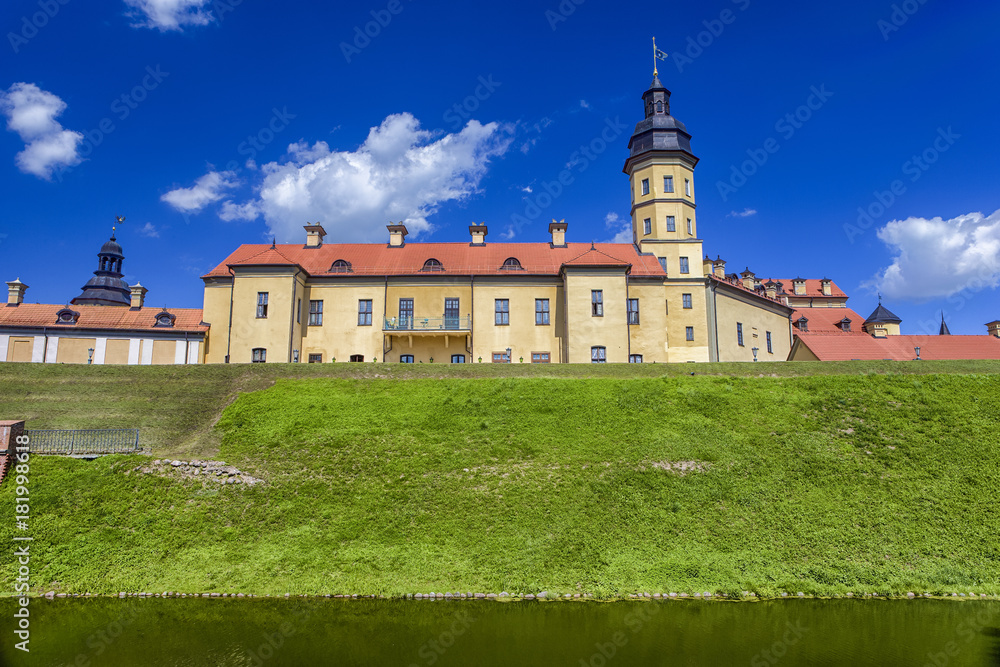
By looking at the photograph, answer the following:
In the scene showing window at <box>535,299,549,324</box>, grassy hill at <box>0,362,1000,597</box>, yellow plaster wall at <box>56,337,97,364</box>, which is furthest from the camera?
window at <box>535,299,549,324</box>

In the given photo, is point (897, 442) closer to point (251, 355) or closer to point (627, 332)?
point (627, 332)

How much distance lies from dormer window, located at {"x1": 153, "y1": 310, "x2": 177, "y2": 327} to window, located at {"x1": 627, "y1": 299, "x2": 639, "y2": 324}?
2938 cm

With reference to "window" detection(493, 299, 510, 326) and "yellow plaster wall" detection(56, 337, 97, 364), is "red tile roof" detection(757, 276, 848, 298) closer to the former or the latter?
"window" detection(493, 299, 510, 326)

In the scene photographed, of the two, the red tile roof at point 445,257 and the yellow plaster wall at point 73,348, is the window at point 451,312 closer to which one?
the red tile roof at point 445,257

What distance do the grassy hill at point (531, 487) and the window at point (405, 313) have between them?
32.4 ft

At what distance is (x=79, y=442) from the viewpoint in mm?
20531

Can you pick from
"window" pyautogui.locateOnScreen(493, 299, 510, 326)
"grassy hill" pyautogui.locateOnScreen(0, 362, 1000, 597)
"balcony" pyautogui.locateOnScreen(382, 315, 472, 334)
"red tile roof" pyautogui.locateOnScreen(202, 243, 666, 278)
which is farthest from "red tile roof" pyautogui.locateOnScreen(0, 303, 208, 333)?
"window" pyautogui.locateOnScreen(493, 299, 510, 326)

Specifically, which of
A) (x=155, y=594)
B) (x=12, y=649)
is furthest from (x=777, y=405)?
(x=12, y=649)

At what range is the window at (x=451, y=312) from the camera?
37250mm

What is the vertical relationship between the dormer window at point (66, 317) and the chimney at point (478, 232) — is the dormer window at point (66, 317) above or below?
below

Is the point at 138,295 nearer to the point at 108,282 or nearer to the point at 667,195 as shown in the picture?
the point at 108,282

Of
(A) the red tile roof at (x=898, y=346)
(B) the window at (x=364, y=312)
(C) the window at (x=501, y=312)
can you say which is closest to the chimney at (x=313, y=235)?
(B) the window at (x=364, y=312)

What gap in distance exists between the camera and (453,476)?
66.1 ft

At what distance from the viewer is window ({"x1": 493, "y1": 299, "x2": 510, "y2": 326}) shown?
37.7 meters
